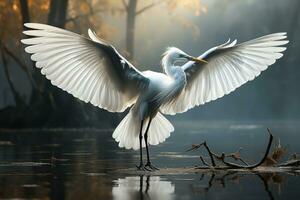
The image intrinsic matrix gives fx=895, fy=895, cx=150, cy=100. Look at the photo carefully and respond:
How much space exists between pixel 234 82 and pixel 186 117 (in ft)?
149

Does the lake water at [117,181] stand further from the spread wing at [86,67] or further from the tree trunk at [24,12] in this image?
the tree trunk at [24,12]

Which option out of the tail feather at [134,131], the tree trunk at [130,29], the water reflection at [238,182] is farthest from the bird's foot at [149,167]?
the tree trunk at [130,29]

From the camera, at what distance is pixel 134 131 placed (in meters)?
14.7

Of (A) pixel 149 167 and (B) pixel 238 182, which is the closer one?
(B) pixel 238 182

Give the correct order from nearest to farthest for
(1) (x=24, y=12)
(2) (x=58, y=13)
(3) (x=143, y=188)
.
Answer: (3) (x=143, y=188) → (1) (x=24, y=12) → (2) (x=58, y=13)

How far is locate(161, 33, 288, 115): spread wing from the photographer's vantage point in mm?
15180

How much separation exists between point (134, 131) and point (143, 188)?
4.09m

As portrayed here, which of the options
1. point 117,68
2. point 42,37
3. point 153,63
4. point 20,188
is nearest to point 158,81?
point 117,68

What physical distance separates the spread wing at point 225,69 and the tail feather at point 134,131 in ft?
1.69

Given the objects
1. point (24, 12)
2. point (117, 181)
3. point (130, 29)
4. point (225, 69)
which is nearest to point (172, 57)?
point (225, 69)

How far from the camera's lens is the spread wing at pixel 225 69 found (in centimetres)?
1518

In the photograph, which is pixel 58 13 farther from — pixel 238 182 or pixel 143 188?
pixel 143 188

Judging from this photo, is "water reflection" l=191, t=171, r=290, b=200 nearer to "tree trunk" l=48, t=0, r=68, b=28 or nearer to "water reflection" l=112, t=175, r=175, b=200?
"water reflection" l=112, t=175, r=175, b=200

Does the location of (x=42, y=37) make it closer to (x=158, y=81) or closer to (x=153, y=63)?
(x=158, y=81)
